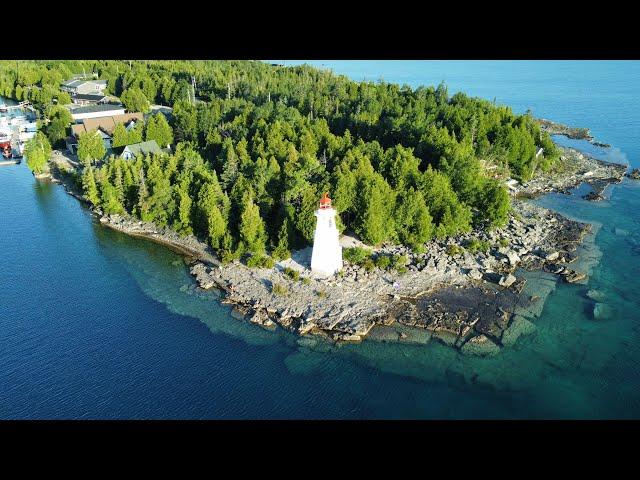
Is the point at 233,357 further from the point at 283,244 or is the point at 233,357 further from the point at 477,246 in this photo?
the point at 477,246

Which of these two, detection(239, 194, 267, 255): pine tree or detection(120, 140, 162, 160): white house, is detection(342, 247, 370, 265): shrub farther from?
detection(120, 140, 162, 160): white house

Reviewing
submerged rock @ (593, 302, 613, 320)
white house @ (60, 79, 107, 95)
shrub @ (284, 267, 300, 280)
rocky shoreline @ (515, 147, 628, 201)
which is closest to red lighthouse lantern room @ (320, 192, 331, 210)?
shrub @ (284, 267, 300, 280)

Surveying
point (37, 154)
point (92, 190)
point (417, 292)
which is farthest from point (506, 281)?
point (37, 154)

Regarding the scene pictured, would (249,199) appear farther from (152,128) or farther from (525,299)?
(152,128)

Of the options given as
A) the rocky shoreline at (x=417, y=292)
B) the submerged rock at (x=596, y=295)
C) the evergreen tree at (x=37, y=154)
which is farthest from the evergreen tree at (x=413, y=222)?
the evergreen tree at (x=37, y=154)

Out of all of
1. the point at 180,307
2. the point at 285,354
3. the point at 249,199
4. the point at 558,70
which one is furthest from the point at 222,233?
the point at 558,70
